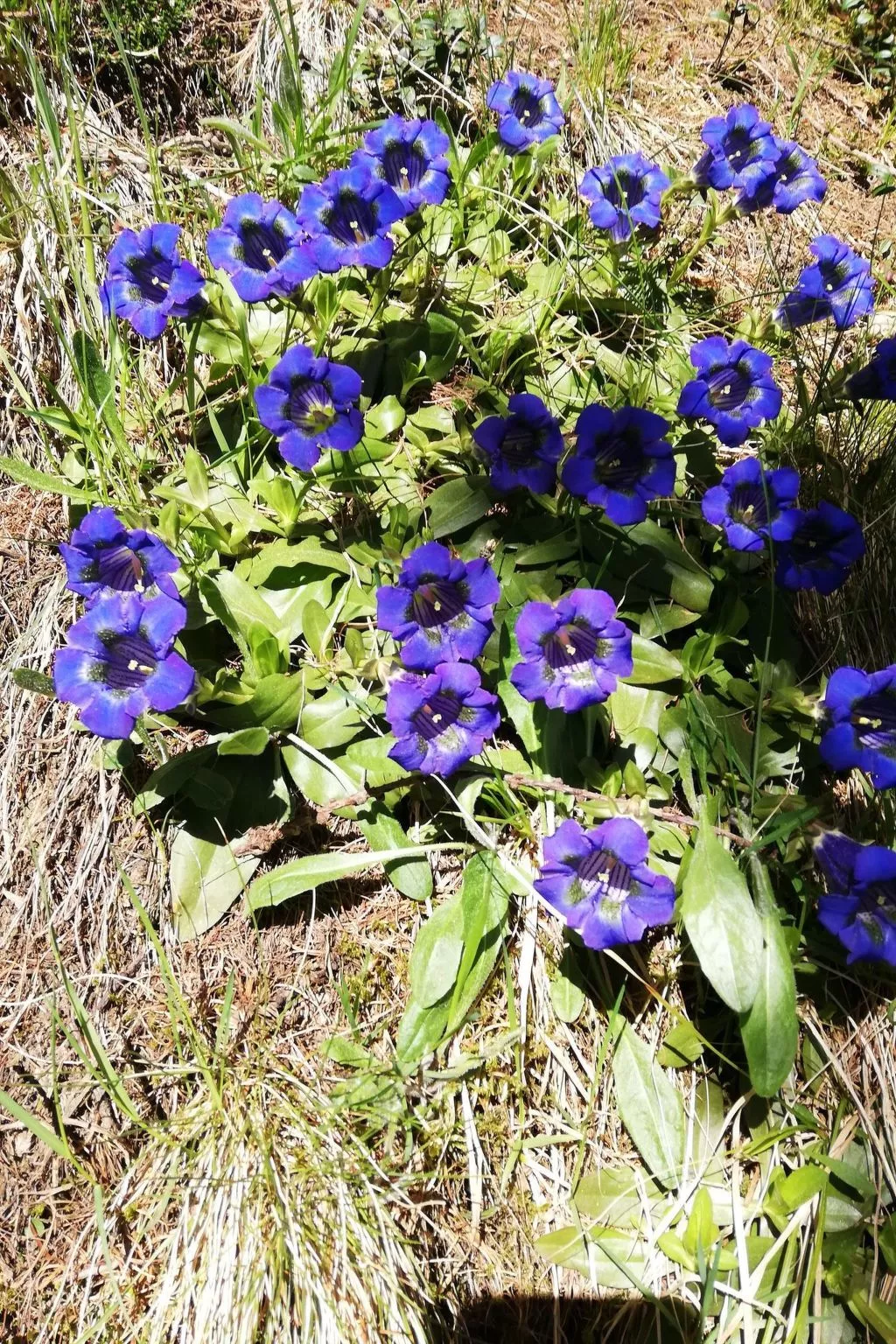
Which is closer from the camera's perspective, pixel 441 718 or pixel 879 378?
pixel 441 718

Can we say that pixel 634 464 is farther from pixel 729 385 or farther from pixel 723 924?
pixel 723 924

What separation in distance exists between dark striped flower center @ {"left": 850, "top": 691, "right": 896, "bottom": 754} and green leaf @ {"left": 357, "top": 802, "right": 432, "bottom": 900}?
99 cm

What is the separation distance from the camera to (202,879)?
6.88 ft

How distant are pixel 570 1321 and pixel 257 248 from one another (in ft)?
8.35

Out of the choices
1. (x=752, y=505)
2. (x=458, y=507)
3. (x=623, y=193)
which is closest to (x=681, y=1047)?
(x=752, y=505)

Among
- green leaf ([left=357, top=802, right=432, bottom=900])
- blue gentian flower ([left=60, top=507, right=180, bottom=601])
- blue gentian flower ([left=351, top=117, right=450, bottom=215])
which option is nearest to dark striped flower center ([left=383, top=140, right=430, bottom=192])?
blue gentian flower ([left=351, top=117, right=450, bottom=215])

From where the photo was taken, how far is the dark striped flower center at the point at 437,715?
1.86 metres

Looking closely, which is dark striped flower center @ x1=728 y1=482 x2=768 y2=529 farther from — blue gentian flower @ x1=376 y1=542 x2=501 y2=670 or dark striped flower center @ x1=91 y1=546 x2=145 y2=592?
dark striped flower center @ x1=91 y1=546 x2=145 y2=592

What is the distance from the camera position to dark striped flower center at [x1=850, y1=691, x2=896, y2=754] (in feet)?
6.15

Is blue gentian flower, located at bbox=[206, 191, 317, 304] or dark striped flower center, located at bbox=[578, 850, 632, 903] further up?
blue gentian flower, located at bbox=[206, 191, 317, 304]

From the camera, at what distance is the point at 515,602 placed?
221cm

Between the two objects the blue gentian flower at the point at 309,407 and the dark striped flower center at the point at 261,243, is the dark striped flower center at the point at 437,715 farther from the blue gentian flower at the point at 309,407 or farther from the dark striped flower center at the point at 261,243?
the dark striped flower center at the point at 261,243

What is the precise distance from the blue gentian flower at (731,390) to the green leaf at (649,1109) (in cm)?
148

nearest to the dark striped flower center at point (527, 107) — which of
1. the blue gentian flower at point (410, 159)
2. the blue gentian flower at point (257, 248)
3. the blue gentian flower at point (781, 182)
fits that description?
the blue gentian flower at point (410, 159)
